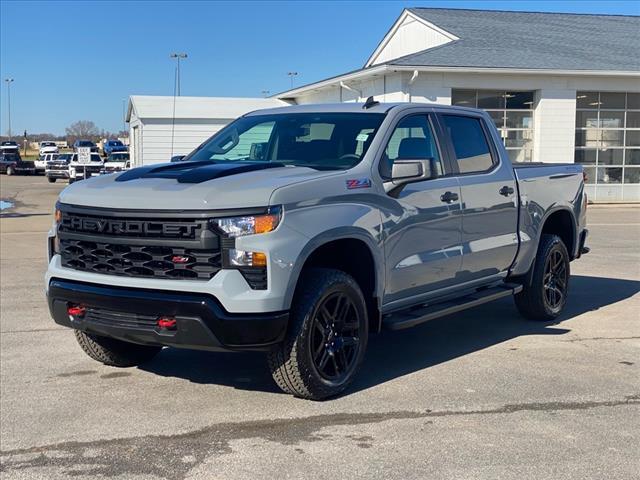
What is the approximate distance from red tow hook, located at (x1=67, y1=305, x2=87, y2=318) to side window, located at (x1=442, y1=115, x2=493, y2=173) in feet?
10.8

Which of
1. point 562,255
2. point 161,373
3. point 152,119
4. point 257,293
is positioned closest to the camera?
point 257,293

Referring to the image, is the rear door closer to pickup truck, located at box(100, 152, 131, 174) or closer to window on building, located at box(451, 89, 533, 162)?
window on building, located at box(451, 89, 533, 162)

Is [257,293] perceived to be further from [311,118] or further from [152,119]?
[152,119]

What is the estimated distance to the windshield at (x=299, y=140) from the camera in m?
5.79

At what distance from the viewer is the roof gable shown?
2711 cm

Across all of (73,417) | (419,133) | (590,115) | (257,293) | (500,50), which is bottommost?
(73,417)

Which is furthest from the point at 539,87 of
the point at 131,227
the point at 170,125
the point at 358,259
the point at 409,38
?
the point at 131,227

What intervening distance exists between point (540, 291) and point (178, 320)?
425 cm

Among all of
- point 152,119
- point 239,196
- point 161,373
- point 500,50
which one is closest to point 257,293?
point 239,196

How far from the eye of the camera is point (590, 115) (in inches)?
963

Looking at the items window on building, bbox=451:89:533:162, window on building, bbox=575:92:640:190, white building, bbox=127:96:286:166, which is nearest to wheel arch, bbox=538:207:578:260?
window on building, bbox=451:89:533:162

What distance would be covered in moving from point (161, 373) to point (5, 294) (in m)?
4.11

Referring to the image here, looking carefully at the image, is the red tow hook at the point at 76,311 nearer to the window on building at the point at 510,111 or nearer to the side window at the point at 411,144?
the side window at the point at 411,144

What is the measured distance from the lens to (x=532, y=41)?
25.6 metres
